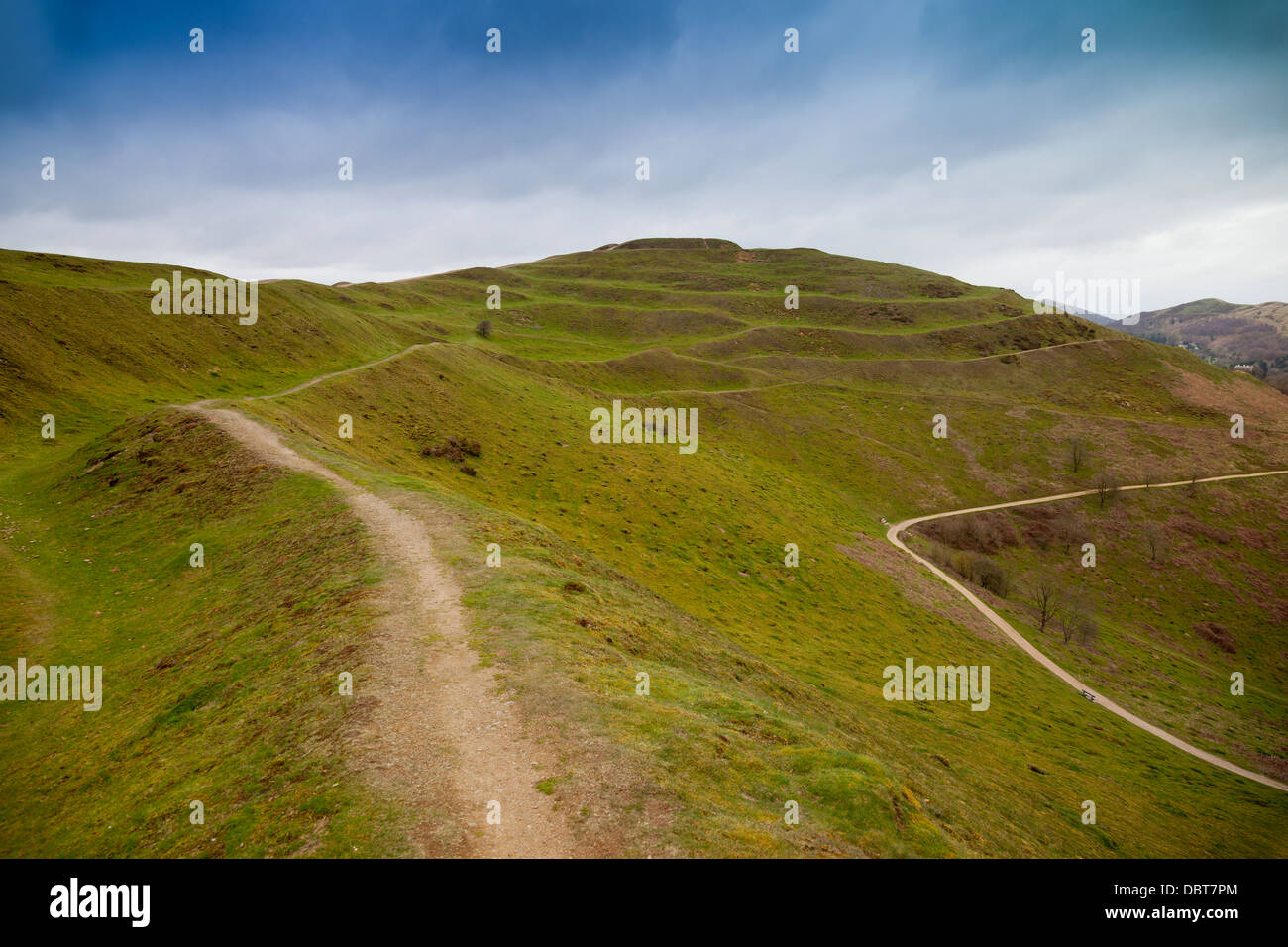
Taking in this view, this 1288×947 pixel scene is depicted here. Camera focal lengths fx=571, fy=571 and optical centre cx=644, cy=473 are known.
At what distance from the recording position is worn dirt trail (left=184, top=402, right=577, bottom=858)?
34.4ft

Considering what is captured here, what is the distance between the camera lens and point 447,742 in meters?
13.2

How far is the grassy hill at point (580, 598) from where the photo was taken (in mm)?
13359

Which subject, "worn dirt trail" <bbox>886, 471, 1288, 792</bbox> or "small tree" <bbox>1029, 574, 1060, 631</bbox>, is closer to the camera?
"worn dirt trail" <bbox>886, 471, 1288, 792</bbox>

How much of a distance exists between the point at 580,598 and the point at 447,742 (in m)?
Result: 11.7

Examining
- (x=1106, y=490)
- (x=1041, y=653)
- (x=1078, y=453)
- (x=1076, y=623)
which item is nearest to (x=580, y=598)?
(x=1041, y=653)

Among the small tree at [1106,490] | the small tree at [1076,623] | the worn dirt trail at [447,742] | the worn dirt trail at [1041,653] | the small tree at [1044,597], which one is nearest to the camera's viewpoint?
the worn dirt trail at [447,742]

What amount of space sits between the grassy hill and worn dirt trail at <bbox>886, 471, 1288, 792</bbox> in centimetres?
236

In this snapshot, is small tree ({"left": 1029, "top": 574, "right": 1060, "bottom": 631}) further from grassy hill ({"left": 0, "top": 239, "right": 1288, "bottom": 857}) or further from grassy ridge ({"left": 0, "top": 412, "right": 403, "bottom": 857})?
grassy ridge ({"left": 0, "top": 412, "right": 403, "bottom": 857})

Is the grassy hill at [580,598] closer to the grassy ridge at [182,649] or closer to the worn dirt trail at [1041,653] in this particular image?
the grassy ridge at [182,649]

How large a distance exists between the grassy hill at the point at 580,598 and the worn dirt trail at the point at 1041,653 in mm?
2362

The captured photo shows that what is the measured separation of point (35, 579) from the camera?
25984 millimetres

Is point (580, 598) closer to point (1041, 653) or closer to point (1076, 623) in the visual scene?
point (1041, 653)

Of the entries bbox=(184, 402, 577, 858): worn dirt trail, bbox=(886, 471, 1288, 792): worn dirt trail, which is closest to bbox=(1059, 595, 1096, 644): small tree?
bbox=(886, 471, 1288, 792): worn dirt trail

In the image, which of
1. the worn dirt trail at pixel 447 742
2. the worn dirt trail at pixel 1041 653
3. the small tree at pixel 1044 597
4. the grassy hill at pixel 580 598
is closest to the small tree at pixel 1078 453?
the grassy hill at pixel 580 598
